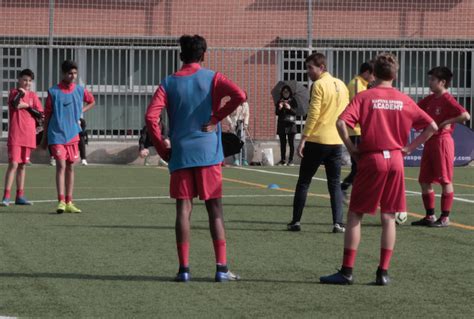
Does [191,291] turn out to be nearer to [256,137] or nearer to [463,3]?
[256,137]

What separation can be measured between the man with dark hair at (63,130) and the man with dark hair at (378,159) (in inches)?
240

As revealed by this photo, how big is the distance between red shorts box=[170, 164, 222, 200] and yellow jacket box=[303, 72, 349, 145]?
3479 mm

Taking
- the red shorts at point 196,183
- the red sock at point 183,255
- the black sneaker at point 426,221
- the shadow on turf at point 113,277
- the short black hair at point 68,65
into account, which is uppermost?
the short black hair at point 68,65

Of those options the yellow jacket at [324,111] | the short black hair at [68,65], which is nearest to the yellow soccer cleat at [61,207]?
the short black hair at [68,65]

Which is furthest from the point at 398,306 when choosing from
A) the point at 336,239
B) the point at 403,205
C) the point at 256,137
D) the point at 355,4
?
the point at 355,4

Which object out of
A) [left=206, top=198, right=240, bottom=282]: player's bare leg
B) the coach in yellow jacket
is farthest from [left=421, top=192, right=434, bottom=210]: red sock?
[left=206, top=198, right=240, bottom=282]: player's bare leg

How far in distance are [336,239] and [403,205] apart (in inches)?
114

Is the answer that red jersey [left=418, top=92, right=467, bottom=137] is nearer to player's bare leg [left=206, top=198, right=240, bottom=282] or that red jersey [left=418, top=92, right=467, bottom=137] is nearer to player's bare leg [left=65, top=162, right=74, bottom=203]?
player's bare leg [left=65, top=162, right=74, bottom=203]

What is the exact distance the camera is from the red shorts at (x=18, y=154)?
16.2 meters

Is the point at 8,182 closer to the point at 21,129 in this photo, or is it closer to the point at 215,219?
the point at 21,129

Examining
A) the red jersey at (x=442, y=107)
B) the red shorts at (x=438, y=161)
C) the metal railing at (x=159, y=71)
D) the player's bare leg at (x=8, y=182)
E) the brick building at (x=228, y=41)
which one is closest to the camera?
the red jersey at (x=442, y=107)

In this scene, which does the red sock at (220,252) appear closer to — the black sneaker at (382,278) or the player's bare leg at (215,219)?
the player's bare leg at (215,219)

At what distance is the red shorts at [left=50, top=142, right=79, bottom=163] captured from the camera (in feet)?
48.7

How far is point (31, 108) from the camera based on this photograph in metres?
16.3
